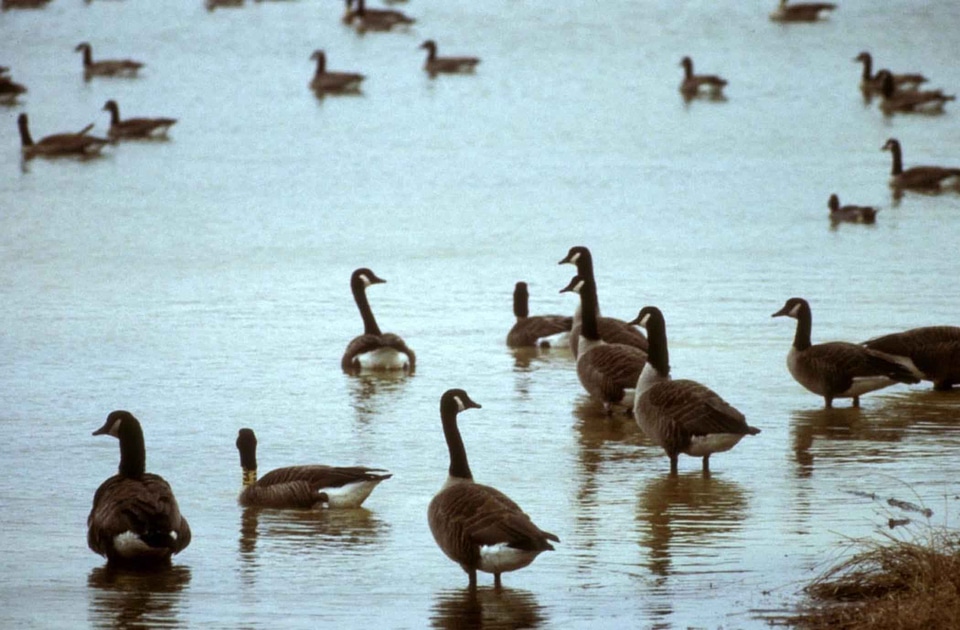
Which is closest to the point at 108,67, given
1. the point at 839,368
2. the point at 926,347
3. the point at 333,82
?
the point at 333,82

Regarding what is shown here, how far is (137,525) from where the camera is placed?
29.1 ft

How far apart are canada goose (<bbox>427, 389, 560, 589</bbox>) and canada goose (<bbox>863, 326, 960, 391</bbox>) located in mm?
5306

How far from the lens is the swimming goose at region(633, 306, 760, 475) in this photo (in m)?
10.5

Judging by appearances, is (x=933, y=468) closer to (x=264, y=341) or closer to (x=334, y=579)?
(x=334, y=579)

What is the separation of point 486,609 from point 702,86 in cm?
3280

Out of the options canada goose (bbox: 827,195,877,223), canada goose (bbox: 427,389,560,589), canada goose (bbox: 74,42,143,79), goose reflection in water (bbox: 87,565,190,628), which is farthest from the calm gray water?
canada goose (bbox: 74,42,143,79)

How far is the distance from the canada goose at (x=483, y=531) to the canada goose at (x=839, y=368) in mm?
4672

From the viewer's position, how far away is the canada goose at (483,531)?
795 centimetres

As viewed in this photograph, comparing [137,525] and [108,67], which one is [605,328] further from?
[108,67]

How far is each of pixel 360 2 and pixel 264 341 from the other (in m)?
42.9

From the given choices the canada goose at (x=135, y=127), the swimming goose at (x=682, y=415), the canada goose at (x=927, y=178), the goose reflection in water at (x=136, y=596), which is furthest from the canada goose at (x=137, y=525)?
the canada goose at (x=135, y=127)

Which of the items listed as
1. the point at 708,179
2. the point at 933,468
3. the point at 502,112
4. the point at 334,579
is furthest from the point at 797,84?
the point at 334,579

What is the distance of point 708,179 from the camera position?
28.0 m

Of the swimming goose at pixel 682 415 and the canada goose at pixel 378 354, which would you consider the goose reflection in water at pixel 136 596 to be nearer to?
the swimming goose at pixel 682 415
